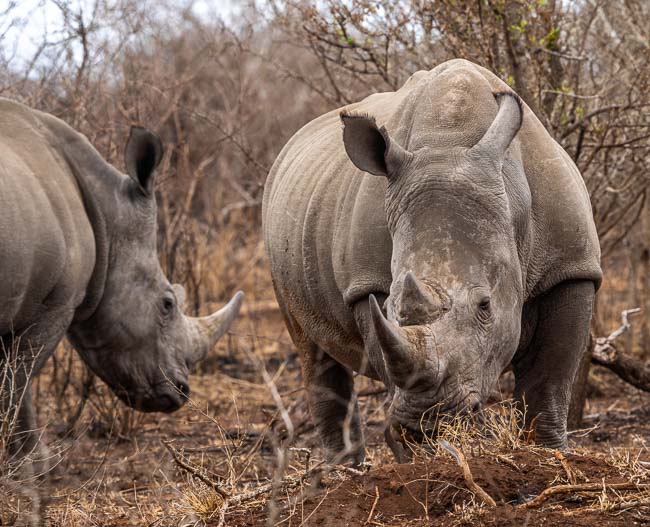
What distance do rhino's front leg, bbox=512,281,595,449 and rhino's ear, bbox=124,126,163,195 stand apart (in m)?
2.38

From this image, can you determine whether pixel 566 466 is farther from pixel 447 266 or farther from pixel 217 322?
pixel 217 322

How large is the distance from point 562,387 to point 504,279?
75 centimetres

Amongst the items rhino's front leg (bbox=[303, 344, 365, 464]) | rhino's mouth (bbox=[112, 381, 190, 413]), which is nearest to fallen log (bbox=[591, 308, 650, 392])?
rhino's front leg (bbox=[303, 344, 365, 464])

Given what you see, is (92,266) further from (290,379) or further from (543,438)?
(290,379)

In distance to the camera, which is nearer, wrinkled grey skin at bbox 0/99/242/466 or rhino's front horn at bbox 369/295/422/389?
rhino's front horn at bbox 369/295/422/389

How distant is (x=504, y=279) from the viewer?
4.20m

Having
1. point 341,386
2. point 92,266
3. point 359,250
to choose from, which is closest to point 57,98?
point 92,266

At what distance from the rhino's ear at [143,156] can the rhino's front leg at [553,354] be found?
93.9 inches

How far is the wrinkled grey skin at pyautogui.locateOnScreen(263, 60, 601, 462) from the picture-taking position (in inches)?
156

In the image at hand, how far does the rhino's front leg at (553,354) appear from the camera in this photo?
460 cm

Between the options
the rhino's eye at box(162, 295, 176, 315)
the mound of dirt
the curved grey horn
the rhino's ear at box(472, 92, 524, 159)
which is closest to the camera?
the mound of dirt

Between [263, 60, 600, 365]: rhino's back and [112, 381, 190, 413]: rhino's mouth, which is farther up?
[263, 60, 600, 365]: rhino's back

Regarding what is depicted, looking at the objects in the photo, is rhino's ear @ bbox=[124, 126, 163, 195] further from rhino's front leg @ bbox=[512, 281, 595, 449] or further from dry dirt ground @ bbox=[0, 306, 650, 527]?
rhino's front leg @ bbox=[512, 281, 595, 449]

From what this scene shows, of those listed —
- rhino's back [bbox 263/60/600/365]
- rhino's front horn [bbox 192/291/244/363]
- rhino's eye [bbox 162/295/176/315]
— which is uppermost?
rhino's back [bbox 263/60/600/365]
